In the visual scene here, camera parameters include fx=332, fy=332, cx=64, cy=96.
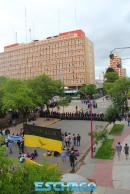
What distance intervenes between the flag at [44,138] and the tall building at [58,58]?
10972cm

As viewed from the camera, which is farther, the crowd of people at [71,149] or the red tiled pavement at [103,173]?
the crowd of people at [71,149]

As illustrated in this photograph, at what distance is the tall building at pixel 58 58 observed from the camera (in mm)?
135875

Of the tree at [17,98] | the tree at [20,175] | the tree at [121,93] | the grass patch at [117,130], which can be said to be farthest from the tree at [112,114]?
the tree at [20,175]

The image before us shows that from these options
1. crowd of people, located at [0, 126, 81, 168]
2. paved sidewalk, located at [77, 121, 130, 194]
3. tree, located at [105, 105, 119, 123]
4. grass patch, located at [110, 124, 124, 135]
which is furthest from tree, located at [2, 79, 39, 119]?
paved sidewalk, located at [77, 121, 130, 194]

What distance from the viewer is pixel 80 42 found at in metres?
134

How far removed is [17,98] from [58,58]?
9996cm

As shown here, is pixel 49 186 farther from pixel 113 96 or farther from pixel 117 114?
pixel 113 96

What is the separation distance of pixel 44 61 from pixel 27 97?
10359cm

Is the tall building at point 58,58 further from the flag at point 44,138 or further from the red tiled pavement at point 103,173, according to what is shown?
the flag at point 44,138

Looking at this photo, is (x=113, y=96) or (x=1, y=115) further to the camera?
(x=113, y=96)

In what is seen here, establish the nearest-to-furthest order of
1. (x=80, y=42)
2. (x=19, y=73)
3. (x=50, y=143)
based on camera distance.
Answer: (x=50, y=143)
(x=80, y=42)
(x=19, y=73)

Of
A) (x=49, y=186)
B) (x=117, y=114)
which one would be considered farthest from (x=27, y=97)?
(x=49, y=186)

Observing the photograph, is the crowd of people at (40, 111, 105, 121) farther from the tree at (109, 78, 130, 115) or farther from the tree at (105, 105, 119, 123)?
the tree at (105, 105, 119, 123)

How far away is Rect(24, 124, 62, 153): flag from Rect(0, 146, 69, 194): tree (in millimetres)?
9509
